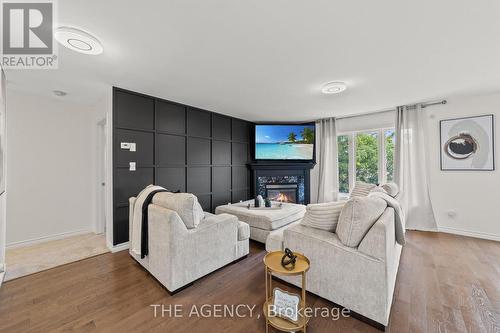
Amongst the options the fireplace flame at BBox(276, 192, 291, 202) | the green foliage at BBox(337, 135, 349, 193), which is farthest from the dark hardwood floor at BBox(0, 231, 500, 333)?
the fireplace flame at BBox(276, 192, 291, 202)

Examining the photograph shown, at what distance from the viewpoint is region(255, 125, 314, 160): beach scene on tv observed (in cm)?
508

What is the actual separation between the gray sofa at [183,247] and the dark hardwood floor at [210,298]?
0.12m

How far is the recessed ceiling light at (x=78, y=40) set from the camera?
1670mm

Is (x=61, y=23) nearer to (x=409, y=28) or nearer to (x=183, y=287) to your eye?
(x=183, y=287)

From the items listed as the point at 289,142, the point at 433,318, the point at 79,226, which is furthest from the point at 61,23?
the point at 289,142

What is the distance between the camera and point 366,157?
4582 mm

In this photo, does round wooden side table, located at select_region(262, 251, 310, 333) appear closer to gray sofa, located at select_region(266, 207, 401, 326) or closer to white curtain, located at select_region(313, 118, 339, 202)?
gray sofa, located at select_region(266, 207, 401, 326)

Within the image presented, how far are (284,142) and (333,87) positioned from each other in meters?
2.31

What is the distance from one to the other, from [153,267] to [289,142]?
3995 millimetres

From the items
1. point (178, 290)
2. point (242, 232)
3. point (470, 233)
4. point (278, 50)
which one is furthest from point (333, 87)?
point (470, 233)

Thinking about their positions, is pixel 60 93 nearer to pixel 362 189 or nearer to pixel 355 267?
pixel 355 267

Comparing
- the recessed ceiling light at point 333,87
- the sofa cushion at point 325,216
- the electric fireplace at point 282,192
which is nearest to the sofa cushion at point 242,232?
the sofa cushion at point 325,216

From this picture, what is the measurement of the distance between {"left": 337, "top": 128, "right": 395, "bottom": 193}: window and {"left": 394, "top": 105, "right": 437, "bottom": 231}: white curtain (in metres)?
0.27

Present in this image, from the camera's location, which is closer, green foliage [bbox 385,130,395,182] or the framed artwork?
the framed artwork
